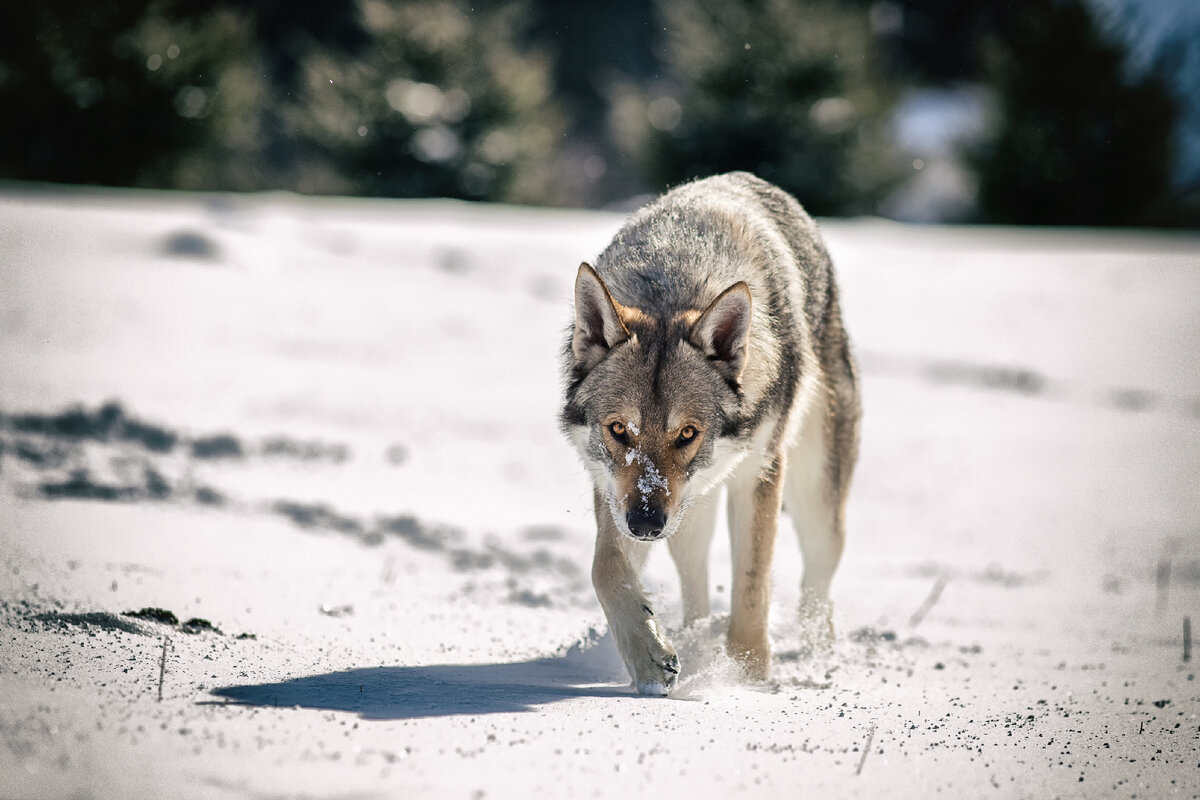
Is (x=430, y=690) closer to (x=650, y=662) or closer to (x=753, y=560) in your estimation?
(x=650, y=662)

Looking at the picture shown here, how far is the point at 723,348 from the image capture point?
13.7 ft

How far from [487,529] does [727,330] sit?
277cm

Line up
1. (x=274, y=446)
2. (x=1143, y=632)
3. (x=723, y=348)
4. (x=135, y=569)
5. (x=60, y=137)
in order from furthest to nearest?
(x=60, y=137) → (x=274, y=446) → (x=1143, y=632) → (x=135, y=569) → (x=723, y=348)

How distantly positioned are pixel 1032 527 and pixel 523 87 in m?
14.4

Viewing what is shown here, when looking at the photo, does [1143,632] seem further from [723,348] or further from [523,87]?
[523,87]

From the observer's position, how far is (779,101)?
18.8 m

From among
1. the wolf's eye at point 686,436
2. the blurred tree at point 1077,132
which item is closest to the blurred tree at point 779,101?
the blurred tree at point 1077,132

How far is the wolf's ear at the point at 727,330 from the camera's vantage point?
13.2 feet


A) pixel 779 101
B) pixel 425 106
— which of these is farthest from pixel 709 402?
pixel 425 106

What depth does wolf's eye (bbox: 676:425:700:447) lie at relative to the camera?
399 centimetres

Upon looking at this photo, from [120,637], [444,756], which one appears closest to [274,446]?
[120,637]

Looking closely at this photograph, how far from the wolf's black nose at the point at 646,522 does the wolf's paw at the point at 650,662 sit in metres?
0.47

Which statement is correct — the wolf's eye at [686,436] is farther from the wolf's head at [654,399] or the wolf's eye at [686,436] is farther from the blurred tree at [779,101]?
the blurred tree at [779,101]

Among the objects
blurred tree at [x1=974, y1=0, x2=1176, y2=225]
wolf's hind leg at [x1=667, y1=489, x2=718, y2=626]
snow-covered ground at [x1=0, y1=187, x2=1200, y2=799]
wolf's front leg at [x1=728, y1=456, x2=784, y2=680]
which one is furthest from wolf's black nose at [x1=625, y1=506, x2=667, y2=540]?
blurred tree at [x1=974, y1=0, x2=1176, y2=225]
